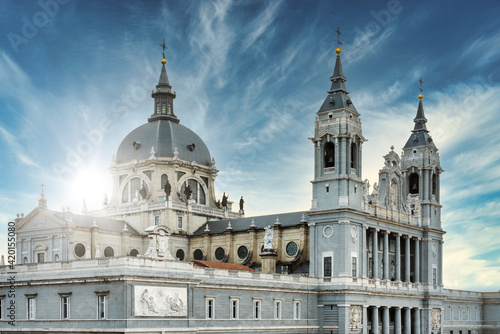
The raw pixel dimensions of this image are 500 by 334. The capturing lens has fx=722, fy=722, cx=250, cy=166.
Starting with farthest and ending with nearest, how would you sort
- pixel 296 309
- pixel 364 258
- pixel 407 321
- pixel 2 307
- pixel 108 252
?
pixel 108 252 → pixel 407 321 → pixel 364 258 → pixel 296 309 → pixel 2 307

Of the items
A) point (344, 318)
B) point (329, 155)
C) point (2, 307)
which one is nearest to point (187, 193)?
point (329, 155)

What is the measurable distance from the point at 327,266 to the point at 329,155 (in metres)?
13.1

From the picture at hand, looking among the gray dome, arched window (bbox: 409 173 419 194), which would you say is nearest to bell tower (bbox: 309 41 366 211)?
arched window (bbox: 409 173 419 194)

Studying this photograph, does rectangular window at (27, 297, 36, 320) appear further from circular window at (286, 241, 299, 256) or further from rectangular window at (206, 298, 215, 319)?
circular window at (286, 241, 299, 256)

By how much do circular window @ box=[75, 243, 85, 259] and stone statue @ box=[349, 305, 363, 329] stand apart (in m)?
34.8

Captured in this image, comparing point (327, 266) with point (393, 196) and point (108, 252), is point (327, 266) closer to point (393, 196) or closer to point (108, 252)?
point (393, 196)

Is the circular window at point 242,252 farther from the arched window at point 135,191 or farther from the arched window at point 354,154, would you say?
the arched window at point 354,154

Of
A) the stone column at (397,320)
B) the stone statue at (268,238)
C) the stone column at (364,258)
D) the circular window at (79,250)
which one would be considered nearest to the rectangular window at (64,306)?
the circular window at (79,250)

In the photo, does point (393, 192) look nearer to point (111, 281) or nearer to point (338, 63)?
point (338, 63)

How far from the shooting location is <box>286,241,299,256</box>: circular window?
302 feet

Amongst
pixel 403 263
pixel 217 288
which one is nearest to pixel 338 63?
pixel 403 263

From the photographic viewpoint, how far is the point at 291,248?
92625 mm

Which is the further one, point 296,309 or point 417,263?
point 417,263

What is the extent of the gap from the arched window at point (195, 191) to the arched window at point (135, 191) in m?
5.50
